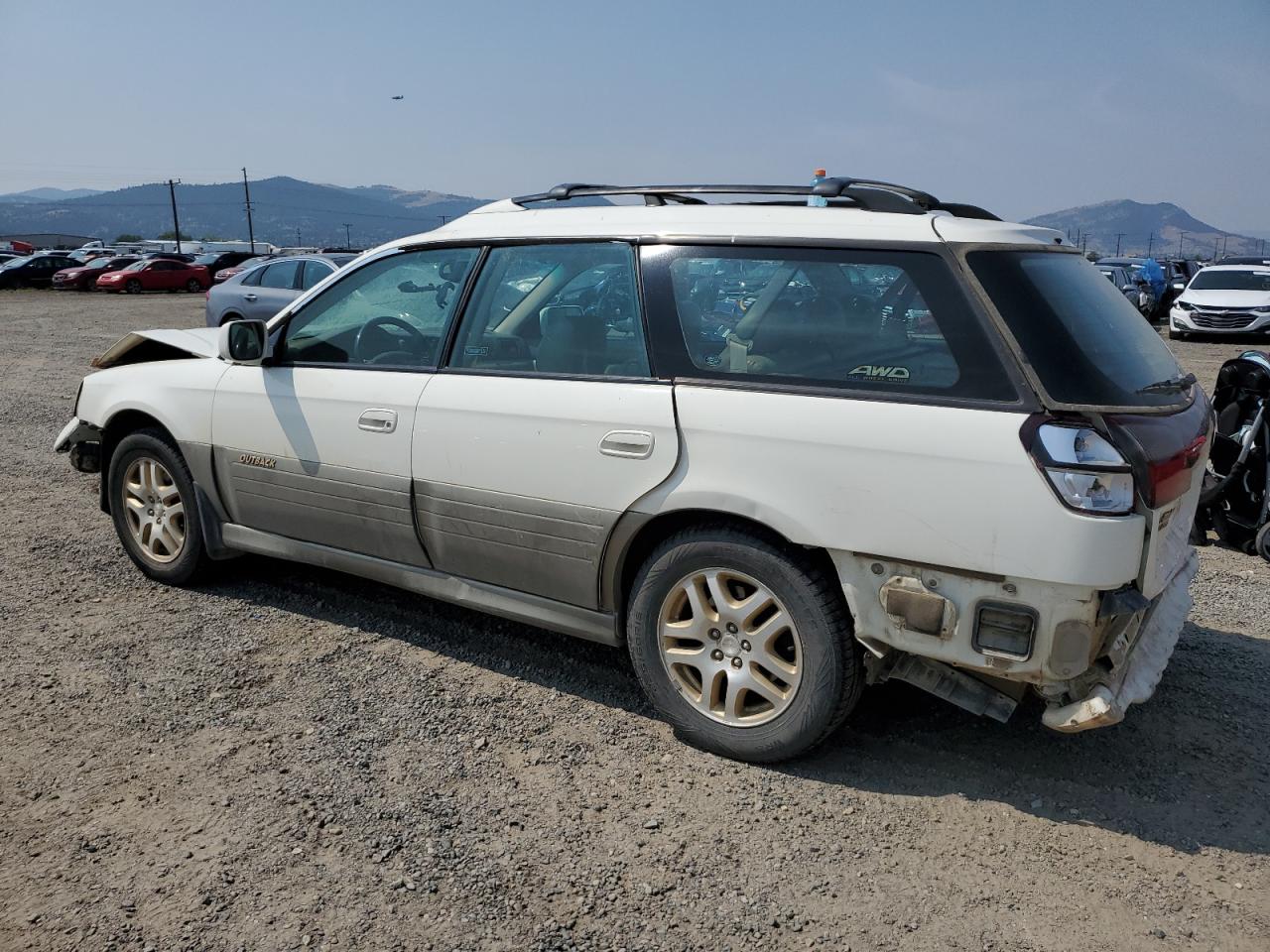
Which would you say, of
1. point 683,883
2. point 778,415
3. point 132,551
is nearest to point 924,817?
point 683,883

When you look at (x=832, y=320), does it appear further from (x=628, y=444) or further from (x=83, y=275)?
(x=83, y=275)

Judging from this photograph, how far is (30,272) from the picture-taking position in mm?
40312

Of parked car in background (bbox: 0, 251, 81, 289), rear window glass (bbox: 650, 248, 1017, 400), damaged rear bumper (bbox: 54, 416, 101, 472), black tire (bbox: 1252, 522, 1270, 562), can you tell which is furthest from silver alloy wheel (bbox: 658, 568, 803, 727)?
parked car in background (bbox: 0, 251, 81, 289)

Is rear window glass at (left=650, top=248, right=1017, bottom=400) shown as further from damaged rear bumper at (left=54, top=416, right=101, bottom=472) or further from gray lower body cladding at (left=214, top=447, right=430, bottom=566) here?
damaged rear bumper at (left=54, top=416, right=101, bottom=472)

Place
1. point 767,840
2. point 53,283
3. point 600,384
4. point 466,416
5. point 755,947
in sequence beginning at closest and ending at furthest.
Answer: point 755,947, point 767,840, point 600,384, point 466,416, point 53,283

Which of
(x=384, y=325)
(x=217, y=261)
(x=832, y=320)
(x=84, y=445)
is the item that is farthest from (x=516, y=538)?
(x=217, y=261)

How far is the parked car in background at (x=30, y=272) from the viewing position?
39.6m

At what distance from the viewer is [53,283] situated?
3941cm

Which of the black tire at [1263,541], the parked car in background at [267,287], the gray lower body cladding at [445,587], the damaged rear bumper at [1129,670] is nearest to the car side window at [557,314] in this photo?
the gray lower body cladding at [445,587]

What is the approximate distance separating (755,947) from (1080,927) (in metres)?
0.87

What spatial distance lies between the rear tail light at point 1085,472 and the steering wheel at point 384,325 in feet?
7.97

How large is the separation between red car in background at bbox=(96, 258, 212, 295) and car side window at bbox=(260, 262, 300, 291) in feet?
84.9

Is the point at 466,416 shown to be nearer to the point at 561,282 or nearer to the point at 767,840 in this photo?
the point at 561,282

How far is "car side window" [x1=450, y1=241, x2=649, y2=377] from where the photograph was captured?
3.62 metres
